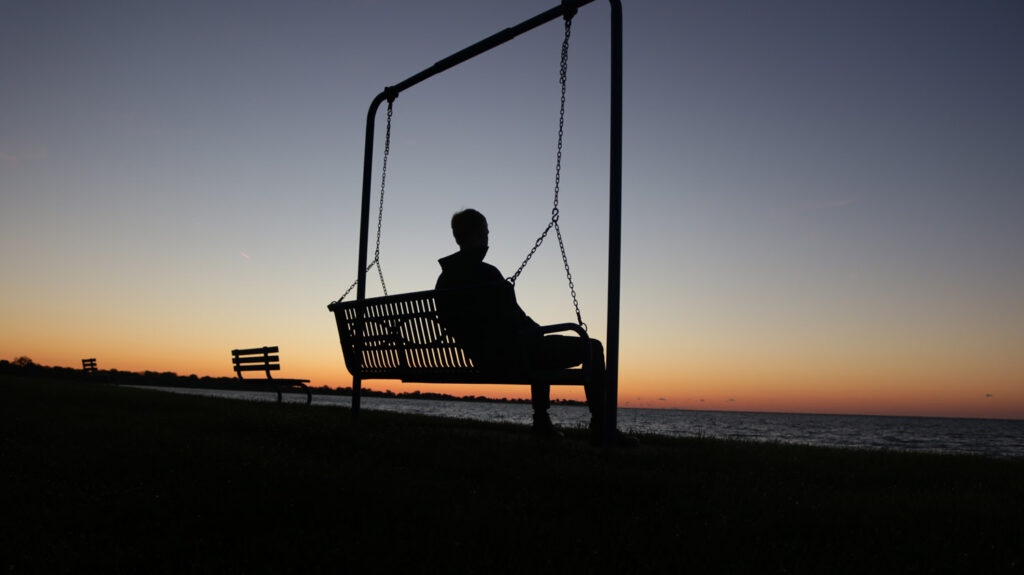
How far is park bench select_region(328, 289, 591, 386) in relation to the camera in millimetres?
5551

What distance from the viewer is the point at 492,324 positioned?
17.6 ft

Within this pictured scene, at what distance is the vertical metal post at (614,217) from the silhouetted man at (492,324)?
27cm

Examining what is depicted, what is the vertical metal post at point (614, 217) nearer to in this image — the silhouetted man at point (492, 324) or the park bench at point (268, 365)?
the silhouetted man at point (492, 324)

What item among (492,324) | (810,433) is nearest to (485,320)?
(492,324)

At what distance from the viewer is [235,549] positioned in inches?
117

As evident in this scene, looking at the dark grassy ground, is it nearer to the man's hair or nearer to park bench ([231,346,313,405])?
the man's hair

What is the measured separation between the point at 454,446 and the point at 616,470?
1653 mm

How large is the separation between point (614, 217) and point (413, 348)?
2081 mm

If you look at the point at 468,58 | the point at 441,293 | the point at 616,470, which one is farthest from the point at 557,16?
the point at 616,470

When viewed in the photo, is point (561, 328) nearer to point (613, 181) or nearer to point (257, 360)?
point (613, 181)

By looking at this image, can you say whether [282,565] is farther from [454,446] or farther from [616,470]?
[454,446]

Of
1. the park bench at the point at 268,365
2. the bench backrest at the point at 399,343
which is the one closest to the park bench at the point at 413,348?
the bench backrest at the point at 399,343

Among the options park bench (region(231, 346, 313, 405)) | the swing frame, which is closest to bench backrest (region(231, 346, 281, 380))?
park bench (region(231, 346, 313, 405))

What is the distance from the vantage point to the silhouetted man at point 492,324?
5316mm
